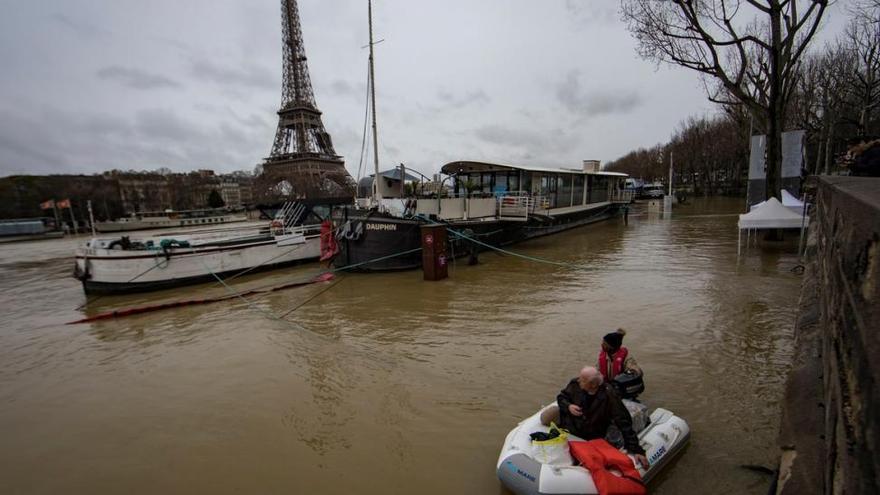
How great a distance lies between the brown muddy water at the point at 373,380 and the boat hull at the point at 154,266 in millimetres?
1422

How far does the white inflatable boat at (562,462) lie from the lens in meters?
3.75

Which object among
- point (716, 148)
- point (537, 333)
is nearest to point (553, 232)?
point (537, 333)

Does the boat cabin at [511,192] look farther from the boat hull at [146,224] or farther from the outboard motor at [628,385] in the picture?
the boat hull at [146,224]

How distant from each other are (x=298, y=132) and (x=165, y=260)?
61.5m

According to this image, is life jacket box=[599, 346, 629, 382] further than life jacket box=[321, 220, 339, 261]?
No

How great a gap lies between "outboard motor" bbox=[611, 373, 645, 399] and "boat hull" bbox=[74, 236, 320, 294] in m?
15.4

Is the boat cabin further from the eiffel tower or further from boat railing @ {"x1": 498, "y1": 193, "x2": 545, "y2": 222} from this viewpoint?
the eiffel tower

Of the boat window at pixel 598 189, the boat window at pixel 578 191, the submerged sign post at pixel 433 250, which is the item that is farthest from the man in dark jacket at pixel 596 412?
the boat window at pixel 598 189

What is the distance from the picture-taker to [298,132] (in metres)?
71.4

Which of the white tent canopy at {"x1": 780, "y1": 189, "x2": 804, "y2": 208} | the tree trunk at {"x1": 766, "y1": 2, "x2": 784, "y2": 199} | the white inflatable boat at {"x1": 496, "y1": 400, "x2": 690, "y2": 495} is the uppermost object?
the tree trunk at {"x1": 766, "y1": 2, "x2": 784, "y2": 199}

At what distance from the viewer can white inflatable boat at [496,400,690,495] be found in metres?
3.75

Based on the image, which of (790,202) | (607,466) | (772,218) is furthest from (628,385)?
(790,202)

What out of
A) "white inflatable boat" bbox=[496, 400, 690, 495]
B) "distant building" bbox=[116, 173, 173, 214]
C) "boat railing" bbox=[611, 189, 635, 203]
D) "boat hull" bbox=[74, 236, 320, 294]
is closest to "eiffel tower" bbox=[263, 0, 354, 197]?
"distant building" bbox=[116, 173, 173, 214]

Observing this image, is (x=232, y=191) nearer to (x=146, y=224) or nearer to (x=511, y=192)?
(x=146, y=224)
